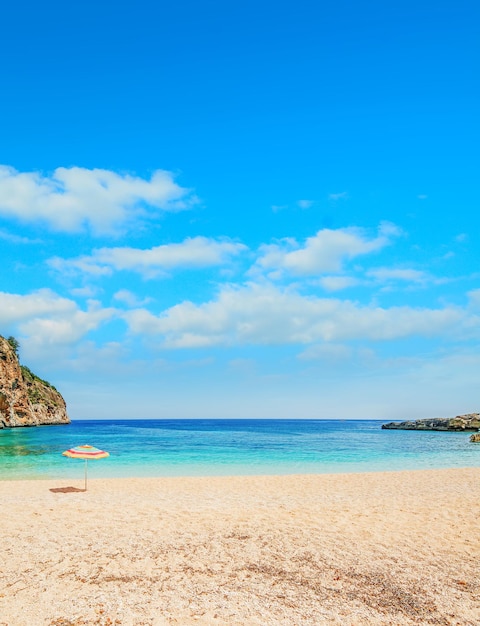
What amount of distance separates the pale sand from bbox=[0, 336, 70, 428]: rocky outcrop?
8829cm

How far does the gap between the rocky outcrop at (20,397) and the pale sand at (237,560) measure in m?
88.3

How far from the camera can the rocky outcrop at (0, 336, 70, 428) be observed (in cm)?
9600

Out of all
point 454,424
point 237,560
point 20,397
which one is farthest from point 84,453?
point 454,424

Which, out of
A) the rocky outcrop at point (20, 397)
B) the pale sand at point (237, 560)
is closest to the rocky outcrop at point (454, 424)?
the pale sand at point (237, 560)

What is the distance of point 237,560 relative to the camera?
10305mm

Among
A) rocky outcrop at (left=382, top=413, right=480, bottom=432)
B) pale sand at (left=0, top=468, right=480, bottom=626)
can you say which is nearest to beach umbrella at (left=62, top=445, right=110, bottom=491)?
pale sand at (left=0, top=468, right=480, bottom=626)

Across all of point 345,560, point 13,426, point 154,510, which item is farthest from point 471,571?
point 13,426

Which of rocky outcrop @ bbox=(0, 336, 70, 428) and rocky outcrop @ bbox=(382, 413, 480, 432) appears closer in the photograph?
rocky outcrop @ bbox=(0, 336, 70, 428)

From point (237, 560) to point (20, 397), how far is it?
10883 cm

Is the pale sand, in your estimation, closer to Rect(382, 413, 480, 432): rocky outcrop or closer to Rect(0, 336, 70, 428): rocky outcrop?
Rect(0, 336, 70, 428): rocky outcrop

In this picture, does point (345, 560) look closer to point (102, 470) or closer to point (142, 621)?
point (142, 621)

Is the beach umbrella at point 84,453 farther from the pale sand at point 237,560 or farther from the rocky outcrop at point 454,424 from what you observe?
the rocky outcrop at point 454,424

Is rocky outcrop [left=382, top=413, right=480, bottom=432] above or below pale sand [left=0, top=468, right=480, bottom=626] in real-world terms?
below

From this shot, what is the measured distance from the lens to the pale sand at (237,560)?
771 centimetres
